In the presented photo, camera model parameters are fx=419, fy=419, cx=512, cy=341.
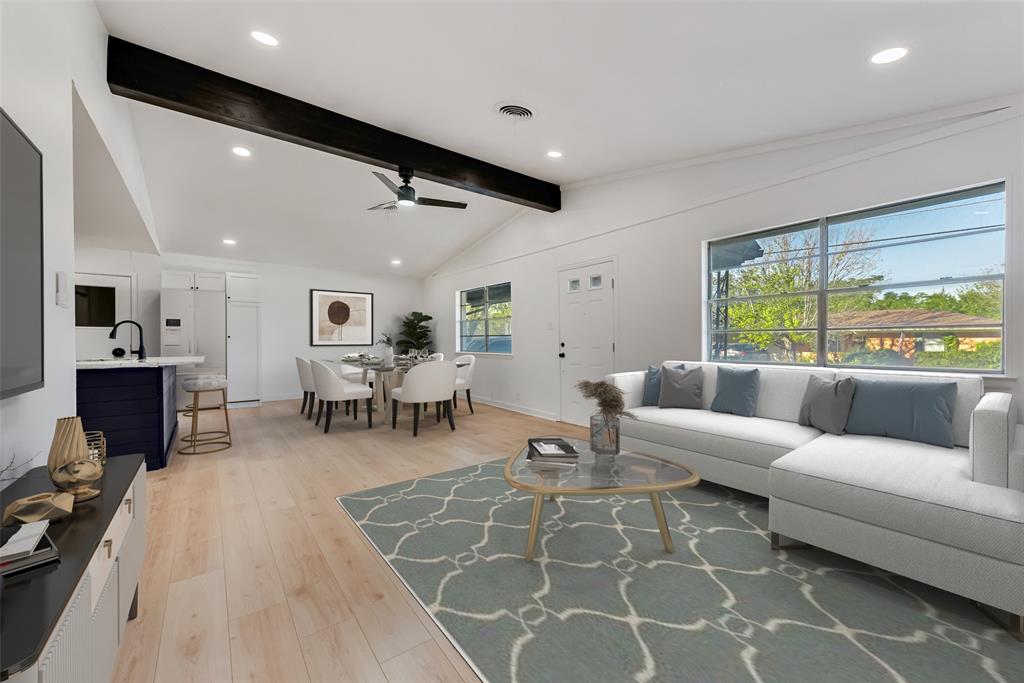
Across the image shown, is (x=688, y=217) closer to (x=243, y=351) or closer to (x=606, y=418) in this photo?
(x=606, y=418)

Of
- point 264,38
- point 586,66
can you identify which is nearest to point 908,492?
point 586,66

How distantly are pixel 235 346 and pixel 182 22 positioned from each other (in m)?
5.20

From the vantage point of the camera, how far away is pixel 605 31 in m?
2.24

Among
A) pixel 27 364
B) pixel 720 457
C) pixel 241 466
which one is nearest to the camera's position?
pixel 27 364

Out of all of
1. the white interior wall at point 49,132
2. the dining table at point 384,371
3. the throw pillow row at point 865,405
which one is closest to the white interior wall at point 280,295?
the dining table at point 384,371

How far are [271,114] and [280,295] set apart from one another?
4.69 metres

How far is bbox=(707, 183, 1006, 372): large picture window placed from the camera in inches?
103

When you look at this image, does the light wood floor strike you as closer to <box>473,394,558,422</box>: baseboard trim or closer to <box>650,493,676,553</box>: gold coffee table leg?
<box>650,493,676,553</box>: gold coffee table leg

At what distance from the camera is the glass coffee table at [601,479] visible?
6.43ft

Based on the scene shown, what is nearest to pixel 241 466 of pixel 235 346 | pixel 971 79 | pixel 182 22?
pixel 182 22

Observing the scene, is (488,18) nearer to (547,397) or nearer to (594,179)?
(594,179)

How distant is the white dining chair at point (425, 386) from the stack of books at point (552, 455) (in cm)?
237

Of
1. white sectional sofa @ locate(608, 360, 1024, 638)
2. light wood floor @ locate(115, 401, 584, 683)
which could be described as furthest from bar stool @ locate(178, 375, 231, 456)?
white sectional sofa @ locate(608, 360, 1024, 638)

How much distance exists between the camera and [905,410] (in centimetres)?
244
